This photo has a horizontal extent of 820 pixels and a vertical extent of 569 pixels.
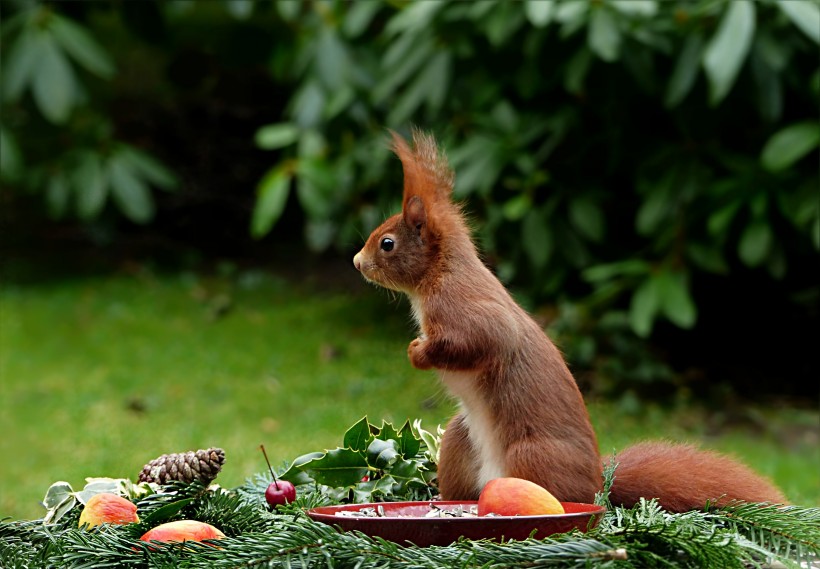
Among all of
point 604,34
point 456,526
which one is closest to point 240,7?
point 604,34

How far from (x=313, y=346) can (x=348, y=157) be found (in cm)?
92

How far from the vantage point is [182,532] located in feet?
5.36

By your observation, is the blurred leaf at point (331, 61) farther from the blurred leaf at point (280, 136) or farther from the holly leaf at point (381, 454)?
the holly leaf at point (381, 454)

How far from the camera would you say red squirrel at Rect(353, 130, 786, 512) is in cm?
170

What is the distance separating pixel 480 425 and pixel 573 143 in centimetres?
296

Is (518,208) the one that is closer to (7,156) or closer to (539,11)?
(539,11)

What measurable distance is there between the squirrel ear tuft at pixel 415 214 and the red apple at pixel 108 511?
2.21 feet

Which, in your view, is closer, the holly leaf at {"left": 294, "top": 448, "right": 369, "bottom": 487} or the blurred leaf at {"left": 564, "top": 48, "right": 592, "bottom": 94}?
the holly leaf at {"left": 294, "top": 448, "right": 369, "bottom": 487}

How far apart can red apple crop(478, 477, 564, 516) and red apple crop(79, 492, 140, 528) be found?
1.96 ft

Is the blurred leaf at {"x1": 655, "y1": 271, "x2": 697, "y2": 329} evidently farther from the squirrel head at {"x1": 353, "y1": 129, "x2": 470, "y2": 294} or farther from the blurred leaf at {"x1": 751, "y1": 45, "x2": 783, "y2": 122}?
the squirrel head at {"x1": 353, "y1": 129, "x2": 470, "y2": 294}

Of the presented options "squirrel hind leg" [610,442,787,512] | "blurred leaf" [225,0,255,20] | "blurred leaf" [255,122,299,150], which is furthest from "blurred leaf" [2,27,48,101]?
"squirrel hind leg" [610,442,787,512]

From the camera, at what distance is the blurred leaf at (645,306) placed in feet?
13.3

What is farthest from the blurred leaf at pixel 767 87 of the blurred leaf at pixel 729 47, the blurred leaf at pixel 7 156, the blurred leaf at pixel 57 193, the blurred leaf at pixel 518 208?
the blurred leaf at pixel 57 193

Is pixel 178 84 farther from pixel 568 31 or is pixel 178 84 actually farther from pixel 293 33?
pixel 568 31
